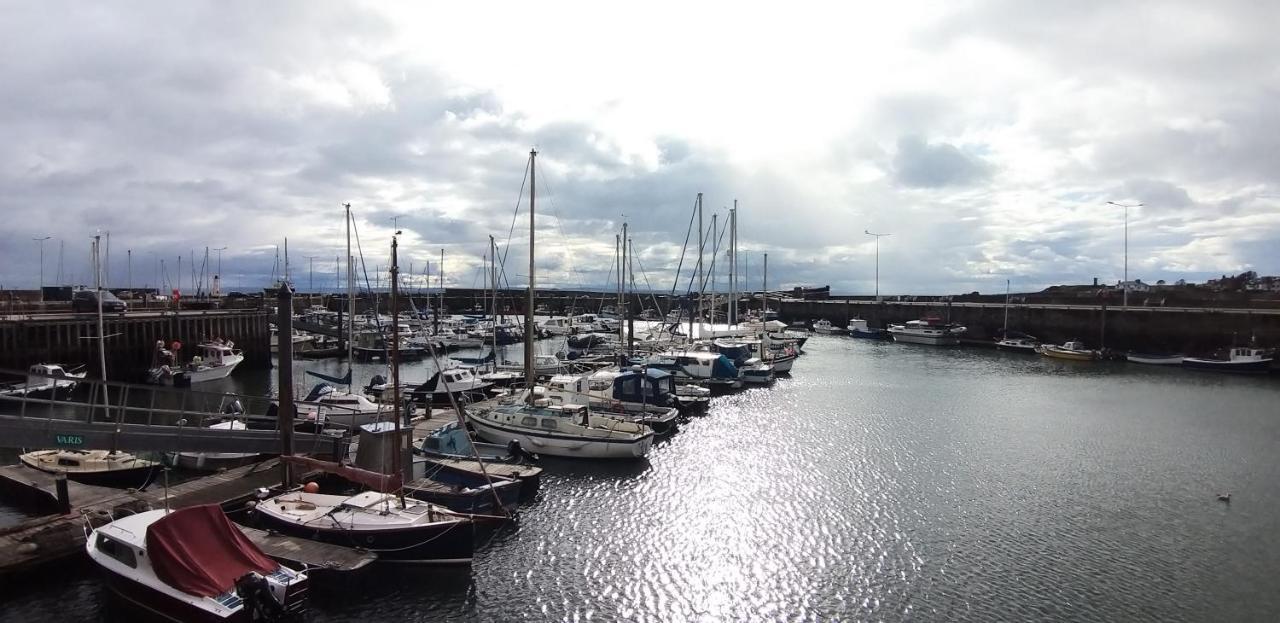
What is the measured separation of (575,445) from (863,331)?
3534 inches

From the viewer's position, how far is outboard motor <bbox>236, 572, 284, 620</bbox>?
51.1 ft

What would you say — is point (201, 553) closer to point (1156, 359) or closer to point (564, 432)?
point (564, 432)

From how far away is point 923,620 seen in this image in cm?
1814

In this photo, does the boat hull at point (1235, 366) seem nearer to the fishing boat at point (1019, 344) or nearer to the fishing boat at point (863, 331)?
the fishing boat at point (1019, 344)

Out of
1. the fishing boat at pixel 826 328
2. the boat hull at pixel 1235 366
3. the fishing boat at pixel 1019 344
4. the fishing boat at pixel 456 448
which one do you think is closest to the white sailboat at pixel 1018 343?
the fishing boat at pixel 1019 344

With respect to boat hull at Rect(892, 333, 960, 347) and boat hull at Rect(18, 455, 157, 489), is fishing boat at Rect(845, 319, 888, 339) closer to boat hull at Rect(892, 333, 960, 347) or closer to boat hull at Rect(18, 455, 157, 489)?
boat hull at Rect(892, 333, 960, 347)

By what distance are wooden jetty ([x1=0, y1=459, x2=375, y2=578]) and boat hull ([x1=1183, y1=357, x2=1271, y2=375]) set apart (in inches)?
3250

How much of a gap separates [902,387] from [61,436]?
56.0 m

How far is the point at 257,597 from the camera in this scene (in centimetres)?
1562

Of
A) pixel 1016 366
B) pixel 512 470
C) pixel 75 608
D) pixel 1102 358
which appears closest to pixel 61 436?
pixel 75 608

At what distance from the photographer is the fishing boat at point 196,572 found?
51.2 feet

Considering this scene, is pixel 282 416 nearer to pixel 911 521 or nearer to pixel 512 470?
pixel 512 470

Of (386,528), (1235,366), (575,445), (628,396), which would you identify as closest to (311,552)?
(386,528)

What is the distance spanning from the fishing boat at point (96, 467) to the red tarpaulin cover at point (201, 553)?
11.8 meters
